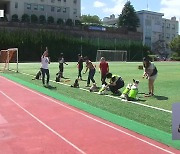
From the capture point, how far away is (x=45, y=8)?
316 ft

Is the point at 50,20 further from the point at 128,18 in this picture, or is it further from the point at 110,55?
the point at 110,55

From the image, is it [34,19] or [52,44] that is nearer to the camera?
[52,44]

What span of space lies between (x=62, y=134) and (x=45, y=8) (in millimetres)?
90057

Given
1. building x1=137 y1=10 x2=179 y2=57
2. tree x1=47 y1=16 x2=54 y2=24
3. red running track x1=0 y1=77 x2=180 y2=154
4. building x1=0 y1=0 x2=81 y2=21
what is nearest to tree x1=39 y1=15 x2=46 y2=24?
tree x1=47 y1=16 x2=54 y2=24

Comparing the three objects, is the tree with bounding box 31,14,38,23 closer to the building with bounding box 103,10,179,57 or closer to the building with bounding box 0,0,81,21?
the building with bounding box 0,0,81,21

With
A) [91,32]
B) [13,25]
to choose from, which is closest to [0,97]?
[13,25]

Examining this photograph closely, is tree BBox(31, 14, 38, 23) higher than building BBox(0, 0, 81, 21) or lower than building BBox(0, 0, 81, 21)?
lower

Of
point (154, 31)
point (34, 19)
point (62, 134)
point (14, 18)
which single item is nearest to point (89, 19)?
point (154, 31)

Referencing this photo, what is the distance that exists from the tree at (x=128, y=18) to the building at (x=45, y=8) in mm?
13304

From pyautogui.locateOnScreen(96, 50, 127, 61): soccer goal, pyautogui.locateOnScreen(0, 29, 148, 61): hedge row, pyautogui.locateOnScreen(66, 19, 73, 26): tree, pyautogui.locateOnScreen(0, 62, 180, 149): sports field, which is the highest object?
pyautogui.locateOnScreen(66, 19, 73, 26): tree

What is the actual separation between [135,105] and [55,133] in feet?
17.5

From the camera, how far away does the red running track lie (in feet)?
26.2

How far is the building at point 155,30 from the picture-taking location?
133 m

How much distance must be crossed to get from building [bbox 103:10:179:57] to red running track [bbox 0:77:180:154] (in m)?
116
